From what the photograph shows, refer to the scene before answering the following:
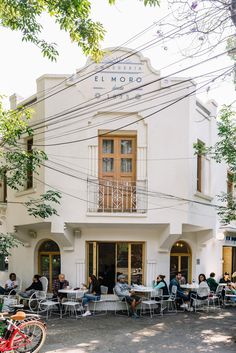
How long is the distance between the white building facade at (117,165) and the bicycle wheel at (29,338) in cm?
523

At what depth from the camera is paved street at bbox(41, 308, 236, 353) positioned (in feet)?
30.4

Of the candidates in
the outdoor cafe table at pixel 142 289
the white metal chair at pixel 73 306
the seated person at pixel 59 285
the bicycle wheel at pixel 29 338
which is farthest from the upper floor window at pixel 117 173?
the bicycle wheel at pixel 29 338

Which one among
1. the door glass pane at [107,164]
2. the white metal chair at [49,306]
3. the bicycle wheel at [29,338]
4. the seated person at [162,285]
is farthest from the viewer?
the door glass pane at [107,164]

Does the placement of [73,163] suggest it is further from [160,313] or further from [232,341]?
[232,341]

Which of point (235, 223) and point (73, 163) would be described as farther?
point (235, 223)

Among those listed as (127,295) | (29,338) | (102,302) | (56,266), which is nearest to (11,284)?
(56,266)

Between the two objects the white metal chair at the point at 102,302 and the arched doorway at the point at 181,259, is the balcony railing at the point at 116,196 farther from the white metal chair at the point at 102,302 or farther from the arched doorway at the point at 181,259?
the arched doorway at the point at 181,259

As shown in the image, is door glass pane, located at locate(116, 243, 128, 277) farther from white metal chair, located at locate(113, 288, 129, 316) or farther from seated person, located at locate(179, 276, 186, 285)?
seated person, located at locate(179, 276, 186, 285)

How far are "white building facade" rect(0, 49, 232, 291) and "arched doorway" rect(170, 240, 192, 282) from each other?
0.94m

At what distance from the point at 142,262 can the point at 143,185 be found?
2714 mm

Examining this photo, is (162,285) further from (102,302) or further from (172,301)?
(102,302)

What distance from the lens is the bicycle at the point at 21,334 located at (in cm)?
775

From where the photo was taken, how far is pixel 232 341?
392 inches

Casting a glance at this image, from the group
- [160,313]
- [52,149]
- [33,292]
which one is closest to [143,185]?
[52,149]
